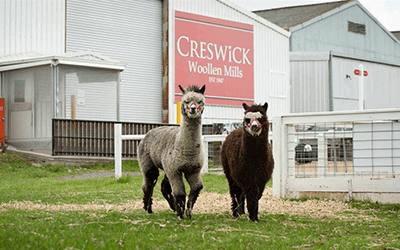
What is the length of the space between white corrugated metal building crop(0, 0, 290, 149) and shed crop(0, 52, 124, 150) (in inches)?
2.6

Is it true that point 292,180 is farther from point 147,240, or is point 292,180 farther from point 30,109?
point 30,109

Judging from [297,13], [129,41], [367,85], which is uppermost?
[297,13]

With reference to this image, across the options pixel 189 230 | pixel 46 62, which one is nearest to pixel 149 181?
pixel 189 230

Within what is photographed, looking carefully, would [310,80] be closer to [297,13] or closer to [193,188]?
[297,13]

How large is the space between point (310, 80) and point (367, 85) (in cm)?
449

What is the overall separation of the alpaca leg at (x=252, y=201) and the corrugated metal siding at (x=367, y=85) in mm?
27560

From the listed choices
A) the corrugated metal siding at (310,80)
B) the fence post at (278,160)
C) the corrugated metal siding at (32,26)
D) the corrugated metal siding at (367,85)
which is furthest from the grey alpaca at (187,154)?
the corrugated metal siding at (367,85)

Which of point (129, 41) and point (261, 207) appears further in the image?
point (129, 41)

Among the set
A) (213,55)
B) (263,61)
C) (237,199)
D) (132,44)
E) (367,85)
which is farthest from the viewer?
(367,85)

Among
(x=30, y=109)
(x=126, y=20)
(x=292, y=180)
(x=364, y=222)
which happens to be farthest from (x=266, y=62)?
(x=364, y=222)

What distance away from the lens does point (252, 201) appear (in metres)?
7.03

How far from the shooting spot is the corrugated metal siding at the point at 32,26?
21047 mm

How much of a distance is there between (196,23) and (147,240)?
73.9ft

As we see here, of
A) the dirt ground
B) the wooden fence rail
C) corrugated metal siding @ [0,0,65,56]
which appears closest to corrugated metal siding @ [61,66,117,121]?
the wooden fence rail
